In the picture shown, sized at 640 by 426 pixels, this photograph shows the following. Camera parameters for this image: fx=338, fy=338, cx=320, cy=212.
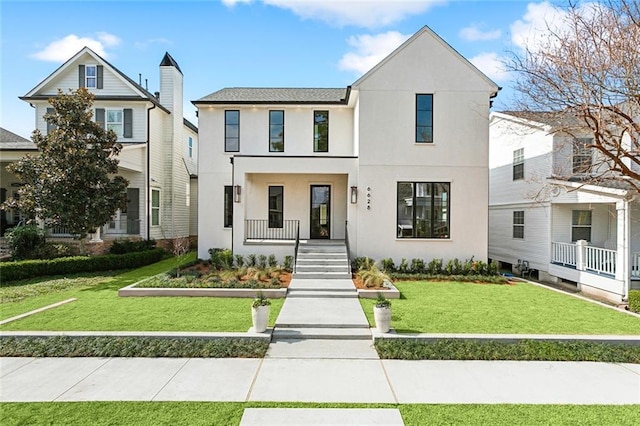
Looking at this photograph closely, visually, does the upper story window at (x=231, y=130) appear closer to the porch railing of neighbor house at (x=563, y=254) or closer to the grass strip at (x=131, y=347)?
the grass strip at (x=131, y=347)

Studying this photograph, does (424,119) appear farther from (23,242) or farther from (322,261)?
(23,242)

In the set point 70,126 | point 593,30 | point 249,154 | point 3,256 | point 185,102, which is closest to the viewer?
point 593,30

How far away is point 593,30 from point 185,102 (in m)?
21.0

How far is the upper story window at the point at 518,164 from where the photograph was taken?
16391mm

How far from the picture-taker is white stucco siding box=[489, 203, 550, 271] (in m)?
14.9

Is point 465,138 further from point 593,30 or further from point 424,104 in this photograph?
point 593,30

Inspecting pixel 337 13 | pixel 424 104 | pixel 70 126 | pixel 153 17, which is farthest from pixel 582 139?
pixel 70 126

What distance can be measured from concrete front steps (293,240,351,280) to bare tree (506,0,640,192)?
8043mm

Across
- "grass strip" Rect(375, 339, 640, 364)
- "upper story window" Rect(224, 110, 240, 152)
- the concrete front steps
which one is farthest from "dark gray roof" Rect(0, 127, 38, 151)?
"grass strip" Rect(375, 339, 640, 364)

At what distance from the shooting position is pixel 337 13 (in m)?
10.9

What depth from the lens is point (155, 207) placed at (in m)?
19.0

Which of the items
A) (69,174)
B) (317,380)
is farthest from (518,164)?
(69,174)

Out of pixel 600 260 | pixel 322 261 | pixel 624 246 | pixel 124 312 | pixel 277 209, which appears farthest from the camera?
pixel 277 209

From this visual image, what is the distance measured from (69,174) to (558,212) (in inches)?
782
